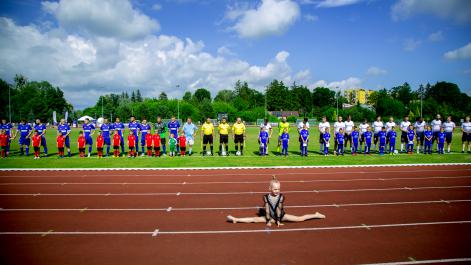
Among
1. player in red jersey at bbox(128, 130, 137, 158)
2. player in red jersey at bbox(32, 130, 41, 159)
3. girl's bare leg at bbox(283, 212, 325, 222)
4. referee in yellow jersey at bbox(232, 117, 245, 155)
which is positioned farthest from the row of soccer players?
player in red jersey at bbox(32, 130, 41, 159)

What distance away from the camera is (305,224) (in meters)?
6.33

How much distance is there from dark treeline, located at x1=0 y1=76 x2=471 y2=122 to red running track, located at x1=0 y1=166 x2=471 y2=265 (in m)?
49.8

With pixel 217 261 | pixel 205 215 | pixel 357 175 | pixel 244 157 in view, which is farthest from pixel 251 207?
pixel 244 157

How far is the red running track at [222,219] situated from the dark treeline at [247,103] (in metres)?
49.8

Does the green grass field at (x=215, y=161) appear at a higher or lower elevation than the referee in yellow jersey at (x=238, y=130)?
lower

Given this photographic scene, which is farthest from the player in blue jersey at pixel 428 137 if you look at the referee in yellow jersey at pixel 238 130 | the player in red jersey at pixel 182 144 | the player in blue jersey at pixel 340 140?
the player in red jersey at pixel 182 144

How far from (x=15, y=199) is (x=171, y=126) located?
836cm

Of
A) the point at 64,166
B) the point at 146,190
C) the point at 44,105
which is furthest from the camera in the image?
the point at 44,105

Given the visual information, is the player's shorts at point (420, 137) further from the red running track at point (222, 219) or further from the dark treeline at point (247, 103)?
the dark treeline at point (247, 103)

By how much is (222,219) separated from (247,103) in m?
108

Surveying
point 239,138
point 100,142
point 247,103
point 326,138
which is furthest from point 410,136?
point 247,103

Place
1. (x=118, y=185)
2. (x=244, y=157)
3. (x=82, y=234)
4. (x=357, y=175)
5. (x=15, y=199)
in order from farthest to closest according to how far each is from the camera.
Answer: (x=244, y=157), (x=357, y=175), (x=118, y=185), (x=15, y=199), (x=82, y=234)

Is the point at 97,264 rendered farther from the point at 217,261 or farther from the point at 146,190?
the point at 146,190

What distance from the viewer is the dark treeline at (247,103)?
77438 millimetres
